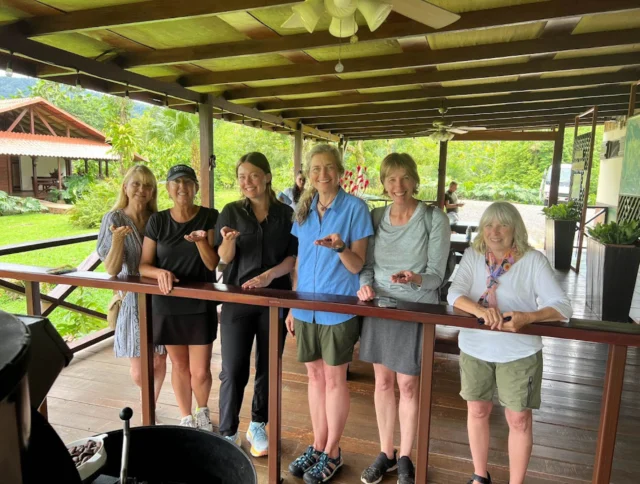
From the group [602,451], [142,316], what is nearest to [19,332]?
[142,316]

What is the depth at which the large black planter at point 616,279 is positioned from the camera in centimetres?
405

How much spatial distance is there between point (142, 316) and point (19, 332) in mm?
1120

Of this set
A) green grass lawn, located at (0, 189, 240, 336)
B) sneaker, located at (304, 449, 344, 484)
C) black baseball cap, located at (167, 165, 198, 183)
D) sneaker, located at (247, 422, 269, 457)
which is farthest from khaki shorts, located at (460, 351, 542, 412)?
green grass lawn, located at (0, 189, 240, 336)

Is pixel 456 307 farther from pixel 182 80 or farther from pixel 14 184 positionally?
pixel 14 184

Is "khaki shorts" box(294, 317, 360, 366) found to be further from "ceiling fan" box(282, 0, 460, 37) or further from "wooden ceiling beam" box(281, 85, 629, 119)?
"wooden ceiling beam" box(281, 85, 629, 119)

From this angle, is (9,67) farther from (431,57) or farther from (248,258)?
(431,57)

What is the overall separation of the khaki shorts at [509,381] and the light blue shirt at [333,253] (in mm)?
490

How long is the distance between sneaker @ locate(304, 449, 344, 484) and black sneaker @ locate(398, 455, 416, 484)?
273 millimetres

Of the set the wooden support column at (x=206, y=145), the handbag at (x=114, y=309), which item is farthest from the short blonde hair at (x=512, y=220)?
the wooden support column at (x=206, y=145)

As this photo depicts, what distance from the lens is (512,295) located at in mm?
1521

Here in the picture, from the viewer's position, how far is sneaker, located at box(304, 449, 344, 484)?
70.9 inches

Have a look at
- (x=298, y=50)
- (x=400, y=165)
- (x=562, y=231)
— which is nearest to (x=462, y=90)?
(x=298, y=50)

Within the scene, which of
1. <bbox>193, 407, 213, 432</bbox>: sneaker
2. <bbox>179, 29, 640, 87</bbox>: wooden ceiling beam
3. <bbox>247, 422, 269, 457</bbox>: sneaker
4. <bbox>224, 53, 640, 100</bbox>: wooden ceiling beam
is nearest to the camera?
<bbox>247, 422, 269, 457</bbox>: sneaker

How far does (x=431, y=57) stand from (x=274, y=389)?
295 cm
